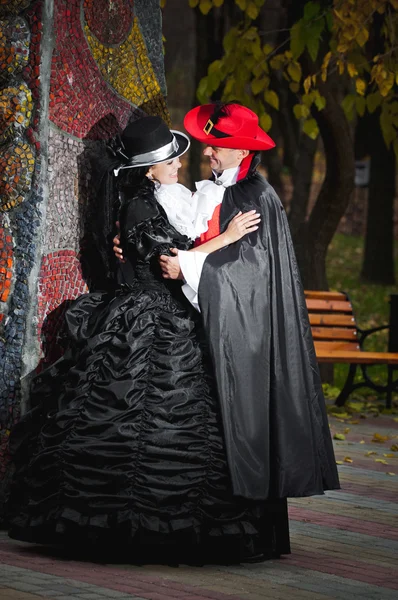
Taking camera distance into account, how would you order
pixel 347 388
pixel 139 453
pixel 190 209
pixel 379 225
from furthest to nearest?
1. pixel 379 225
2. pixel 347 388
3. pixel 190 209
4. pixel 139 453

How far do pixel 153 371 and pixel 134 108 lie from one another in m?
1.69

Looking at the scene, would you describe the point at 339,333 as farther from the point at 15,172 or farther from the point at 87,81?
the point at 15,172

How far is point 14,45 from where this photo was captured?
5785mm

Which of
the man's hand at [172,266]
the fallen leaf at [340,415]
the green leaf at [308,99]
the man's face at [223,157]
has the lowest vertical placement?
the fallen leaf at [340,415]

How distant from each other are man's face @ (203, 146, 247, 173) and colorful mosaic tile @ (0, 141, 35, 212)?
91cm

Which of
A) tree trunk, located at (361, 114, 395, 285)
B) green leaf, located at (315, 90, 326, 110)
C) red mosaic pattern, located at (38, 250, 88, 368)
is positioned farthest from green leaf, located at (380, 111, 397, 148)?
tree trunk, located at (361, 114, 395, 285)

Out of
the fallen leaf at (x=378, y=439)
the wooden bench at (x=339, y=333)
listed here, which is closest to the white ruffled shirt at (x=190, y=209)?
the fallen leaf at (x=378, y=439)

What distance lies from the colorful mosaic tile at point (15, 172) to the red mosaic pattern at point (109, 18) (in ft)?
2.43

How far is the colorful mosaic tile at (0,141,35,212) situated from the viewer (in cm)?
580

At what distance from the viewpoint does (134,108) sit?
6.26 metres

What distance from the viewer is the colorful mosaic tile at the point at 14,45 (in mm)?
5785

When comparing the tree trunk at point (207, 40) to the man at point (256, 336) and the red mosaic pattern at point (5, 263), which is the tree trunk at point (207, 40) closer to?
the red mosaic pattern at point (5, 263)

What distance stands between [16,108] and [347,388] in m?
5.78

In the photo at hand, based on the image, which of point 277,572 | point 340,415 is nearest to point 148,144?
point 277,572
